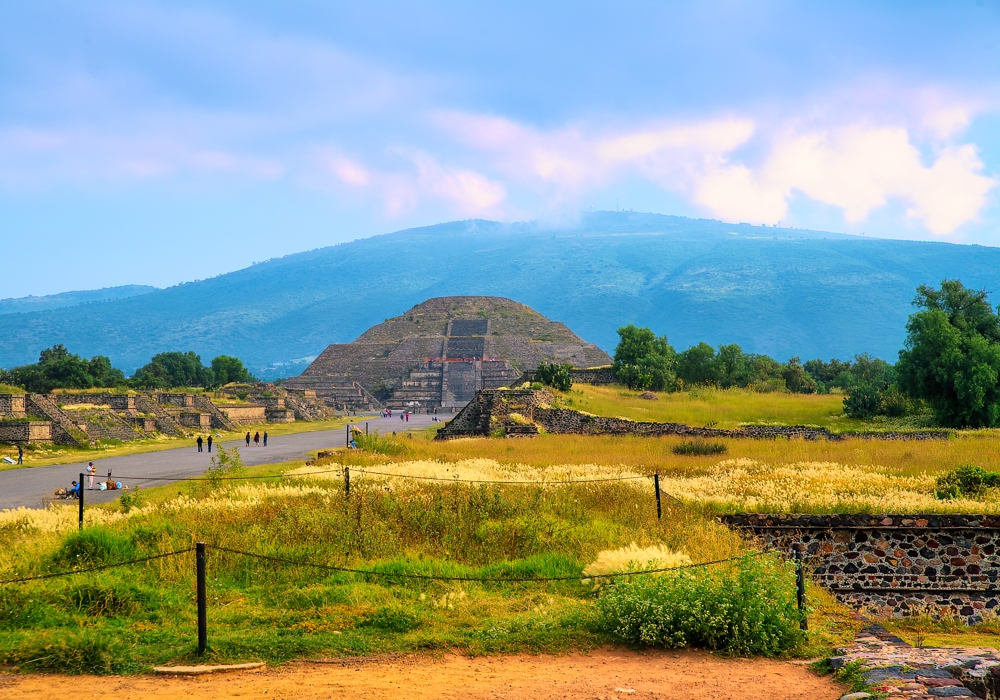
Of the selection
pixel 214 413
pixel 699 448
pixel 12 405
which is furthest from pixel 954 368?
pixel 214 413

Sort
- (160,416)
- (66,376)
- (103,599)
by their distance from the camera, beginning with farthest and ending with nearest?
1. (66,376)
2. (160,416)
3. (103,599)

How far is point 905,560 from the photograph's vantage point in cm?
1444

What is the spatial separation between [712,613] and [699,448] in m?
17.1

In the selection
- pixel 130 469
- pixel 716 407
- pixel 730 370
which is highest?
pixel 730 370

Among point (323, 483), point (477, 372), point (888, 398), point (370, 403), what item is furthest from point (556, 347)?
point (323, 483)

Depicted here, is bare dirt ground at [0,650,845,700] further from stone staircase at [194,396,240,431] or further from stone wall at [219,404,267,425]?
stone wall at [219,404,267,425]

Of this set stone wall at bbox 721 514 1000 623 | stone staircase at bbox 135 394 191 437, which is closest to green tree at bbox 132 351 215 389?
stone staircase at bbox 135 394 191 437

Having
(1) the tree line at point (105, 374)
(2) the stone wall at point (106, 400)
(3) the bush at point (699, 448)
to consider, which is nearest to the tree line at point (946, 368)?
(3) the bush at point (699, 448)

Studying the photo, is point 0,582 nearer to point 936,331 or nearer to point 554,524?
point 554,524

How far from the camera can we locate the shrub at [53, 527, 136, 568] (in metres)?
11.7

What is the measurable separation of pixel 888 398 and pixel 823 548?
80.2 ft

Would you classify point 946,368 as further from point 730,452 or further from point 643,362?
point 643,362

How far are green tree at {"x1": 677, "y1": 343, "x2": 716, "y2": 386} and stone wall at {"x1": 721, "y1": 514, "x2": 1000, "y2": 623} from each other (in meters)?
43.0

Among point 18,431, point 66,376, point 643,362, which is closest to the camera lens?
point 18,431
